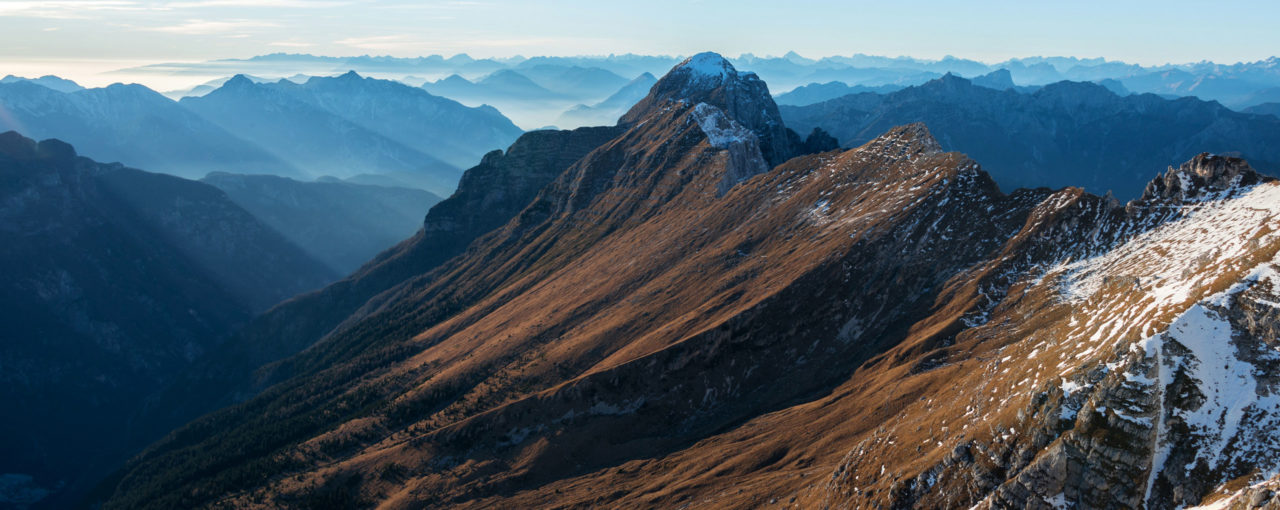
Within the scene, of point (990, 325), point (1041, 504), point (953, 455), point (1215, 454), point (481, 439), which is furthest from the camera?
point (481, 439)

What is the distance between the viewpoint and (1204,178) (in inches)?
5226

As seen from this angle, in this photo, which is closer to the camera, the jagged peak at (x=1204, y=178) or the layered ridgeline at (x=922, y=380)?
the layered ridgeline at (x=922, y=380)

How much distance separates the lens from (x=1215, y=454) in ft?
252

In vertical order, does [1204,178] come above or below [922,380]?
above

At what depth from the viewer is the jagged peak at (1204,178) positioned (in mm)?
127438

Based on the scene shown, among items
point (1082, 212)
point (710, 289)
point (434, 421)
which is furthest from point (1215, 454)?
point (434, 421)

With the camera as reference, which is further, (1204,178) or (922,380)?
(1204,178)

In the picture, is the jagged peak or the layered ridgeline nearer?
the layered ridgeline

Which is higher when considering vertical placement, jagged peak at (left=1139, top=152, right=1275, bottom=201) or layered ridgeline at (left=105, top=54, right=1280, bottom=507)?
jagged peak at (left=1139, top=152, right=1275, bottom=201)

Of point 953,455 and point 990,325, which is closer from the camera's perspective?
point 953,455

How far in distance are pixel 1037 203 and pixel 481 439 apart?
147m

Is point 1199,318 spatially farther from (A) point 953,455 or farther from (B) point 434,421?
(B) point 434,421

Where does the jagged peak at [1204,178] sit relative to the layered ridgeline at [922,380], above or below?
above

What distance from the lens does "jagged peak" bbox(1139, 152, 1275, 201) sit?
127438mm
